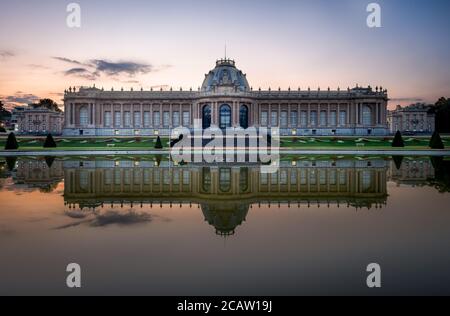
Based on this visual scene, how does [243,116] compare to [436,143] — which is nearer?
[436,143]

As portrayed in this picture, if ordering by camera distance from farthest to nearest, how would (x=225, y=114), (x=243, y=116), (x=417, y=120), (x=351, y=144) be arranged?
1. (x=417, y=120)
2. (x=243, y=116)
3. (x=225, y=114)
4. (x=351, y=144)

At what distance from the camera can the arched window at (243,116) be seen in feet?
233

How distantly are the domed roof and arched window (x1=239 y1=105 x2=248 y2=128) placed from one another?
362cm

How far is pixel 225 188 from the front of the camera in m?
15.4

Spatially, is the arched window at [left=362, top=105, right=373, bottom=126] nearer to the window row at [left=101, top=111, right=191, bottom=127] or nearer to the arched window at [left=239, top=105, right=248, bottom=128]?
the arched window at [left=239, top=105, right=248, bottom=128]

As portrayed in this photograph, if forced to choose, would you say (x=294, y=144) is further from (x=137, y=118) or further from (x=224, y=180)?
(x=137, y=118)

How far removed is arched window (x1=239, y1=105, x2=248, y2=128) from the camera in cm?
7112

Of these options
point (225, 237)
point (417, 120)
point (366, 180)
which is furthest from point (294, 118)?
point (225, 237)

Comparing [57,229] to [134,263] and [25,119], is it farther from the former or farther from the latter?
[25,119]

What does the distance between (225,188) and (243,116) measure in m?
57.4

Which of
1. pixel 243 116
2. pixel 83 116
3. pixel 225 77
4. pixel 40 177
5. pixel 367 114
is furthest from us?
pixel 83 116

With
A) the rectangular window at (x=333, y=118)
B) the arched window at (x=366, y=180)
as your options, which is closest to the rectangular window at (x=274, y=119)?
the rectangular window at (x=333, y=118)

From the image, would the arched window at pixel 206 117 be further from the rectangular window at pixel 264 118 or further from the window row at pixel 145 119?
the rectangular window at pixel 264 118

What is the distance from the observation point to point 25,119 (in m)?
101
